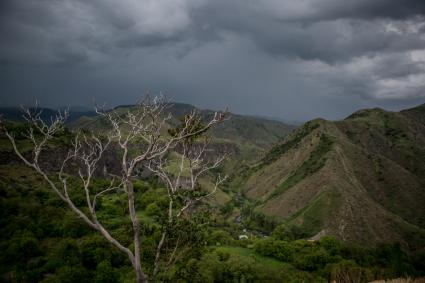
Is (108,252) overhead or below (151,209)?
below

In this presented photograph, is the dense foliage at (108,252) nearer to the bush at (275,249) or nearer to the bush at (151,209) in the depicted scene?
the bush at (275,249)

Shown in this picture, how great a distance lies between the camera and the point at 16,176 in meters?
123

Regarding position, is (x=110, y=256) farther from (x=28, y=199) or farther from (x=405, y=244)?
(x=405, y=244)

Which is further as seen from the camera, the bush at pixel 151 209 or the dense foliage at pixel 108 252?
the bush at pixel 151 209

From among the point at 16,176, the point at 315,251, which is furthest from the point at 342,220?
the point at 16,176

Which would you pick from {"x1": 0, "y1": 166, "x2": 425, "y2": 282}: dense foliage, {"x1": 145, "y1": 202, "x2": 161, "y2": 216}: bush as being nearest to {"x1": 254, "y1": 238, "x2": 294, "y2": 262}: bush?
{"x1": 0, "y1": 166, "x2": 425, "y2": 282}: dense foliage

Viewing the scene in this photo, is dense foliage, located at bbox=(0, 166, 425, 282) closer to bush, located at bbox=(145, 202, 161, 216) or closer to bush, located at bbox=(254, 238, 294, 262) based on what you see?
bush, located at bbox=(254, 238, 294, 262)

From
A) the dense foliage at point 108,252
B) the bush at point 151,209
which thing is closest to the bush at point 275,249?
the dense foliage at point 108,252

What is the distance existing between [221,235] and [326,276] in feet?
123

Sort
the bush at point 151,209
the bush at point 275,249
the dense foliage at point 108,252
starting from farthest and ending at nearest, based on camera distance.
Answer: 1. the bush at point 151,209
2. the bush at point 275,249
3. the dense foliage at point 108,252

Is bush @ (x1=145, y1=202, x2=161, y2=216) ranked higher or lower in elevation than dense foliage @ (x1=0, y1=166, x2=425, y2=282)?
higher

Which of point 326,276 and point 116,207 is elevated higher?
point 116,207

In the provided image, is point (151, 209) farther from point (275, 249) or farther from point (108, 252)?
point (275, 249)

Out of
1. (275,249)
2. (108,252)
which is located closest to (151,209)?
(108,252)
